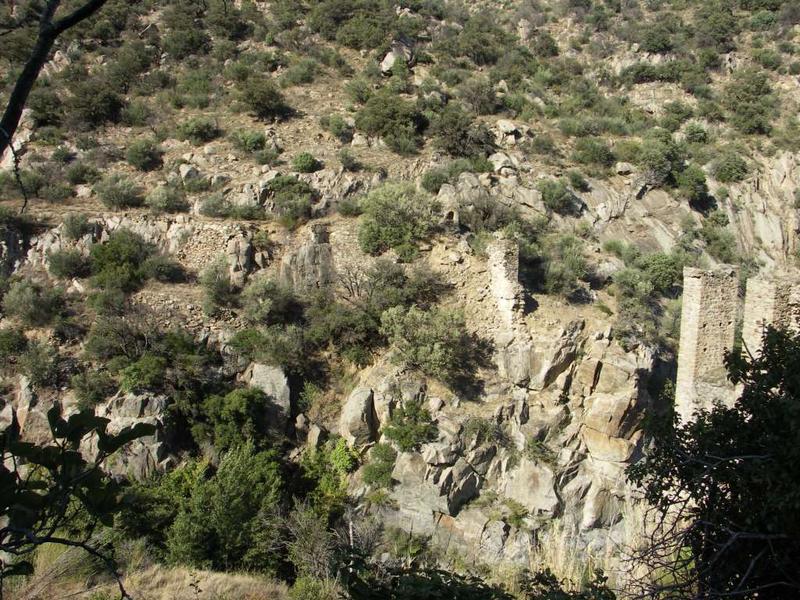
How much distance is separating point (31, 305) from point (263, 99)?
1198 centimetres

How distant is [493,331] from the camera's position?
13086mm

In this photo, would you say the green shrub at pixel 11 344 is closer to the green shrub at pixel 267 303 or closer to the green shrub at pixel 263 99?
the green shrub at pixel 267 303

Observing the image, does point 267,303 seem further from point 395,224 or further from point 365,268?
point 395,224

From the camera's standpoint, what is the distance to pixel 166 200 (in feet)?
52.3

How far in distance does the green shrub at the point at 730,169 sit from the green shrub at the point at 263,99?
711 inches

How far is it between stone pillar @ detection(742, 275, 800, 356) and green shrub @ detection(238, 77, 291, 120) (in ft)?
58.6

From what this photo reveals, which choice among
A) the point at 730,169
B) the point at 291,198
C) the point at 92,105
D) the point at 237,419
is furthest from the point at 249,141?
the point at 730,169

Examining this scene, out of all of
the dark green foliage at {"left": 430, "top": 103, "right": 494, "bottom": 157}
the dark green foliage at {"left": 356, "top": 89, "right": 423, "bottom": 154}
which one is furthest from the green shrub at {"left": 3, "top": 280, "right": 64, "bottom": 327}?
the dark green foliage at {"left": 430, "top": 103, "right": 494, "bottom": 157}

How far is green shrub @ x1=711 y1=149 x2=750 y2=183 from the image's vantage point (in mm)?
21016

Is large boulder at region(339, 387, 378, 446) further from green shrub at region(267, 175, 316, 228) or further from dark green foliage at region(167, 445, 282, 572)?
green shrub at region(267, 175, 316, 228)

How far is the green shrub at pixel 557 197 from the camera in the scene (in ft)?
59.0

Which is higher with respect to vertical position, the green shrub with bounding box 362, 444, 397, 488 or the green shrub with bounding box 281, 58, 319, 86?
the green shrub with bounding box 281, 58, 319, 86

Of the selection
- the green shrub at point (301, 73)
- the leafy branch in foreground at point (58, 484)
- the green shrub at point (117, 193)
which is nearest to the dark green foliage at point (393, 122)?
the green shrub at point (301, 73)

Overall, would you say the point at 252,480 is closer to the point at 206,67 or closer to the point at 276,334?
the point at 276,334
